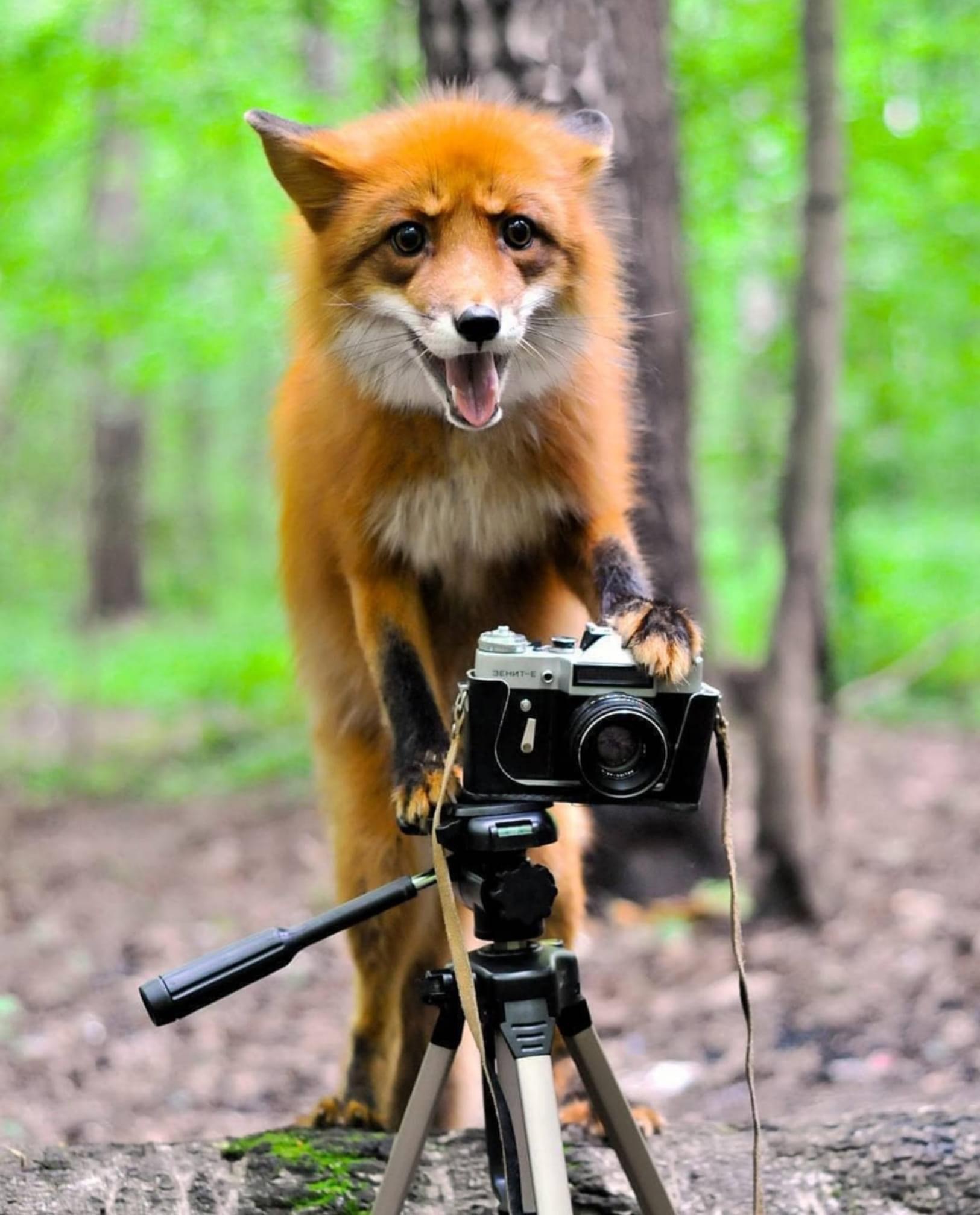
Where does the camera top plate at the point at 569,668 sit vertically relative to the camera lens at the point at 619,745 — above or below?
above

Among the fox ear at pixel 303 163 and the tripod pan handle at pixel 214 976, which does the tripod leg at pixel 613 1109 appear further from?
the fox ear at pixel 303 163

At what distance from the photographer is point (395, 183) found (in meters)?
2.71

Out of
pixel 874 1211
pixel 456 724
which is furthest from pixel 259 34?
pixel 874 1211

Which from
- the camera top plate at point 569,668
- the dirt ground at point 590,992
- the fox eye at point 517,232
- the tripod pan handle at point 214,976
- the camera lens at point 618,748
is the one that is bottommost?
the dirt ground at point 590,992

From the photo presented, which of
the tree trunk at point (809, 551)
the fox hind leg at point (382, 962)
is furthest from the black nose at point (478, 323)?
the tree trunk at point (809, 551)

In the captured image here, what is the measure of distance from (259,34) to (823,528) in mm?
Answer: 6120

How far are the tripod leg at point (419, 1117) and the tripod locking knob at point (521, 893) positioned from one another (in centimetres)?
22

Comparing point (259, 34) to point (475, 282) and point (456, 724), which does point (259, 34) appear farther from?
point (456, 724)

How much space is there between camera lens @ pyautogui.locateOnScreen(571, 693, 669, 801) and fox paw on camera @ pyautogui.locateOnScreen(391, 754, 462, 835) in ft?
1.23

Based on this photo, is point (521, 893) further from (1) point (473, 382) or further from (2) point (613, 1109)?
(1) point (473, 382)

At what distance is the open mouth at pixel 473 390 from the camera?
8.45 ft

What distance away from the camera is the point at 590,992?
194 inches

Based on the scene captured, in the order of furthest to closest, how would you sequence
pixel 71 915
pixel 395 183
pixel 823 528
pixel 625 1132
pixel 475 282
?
1. pixel 71 915
2. pixel 823 528
3. pixel 395 183
4. pixel 475 282
5. pixel 625 1132

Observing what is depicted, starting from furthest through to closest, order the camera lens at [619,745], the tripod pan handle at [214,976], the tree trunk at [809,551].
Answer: the tree trunk at [809,551] → the camera lens at [619,745] → the tripod pan handle at [214,976]
